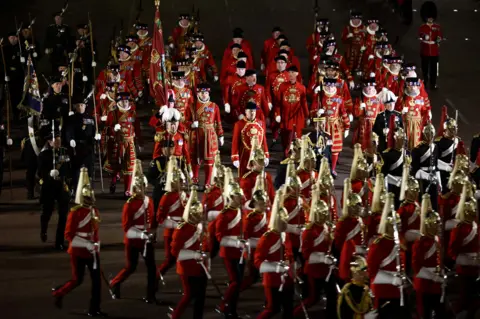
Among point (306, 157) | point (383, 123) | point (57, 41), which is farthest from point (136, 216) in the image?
point (57, 41)

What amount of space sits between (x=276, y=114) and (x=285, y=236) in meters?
8.08

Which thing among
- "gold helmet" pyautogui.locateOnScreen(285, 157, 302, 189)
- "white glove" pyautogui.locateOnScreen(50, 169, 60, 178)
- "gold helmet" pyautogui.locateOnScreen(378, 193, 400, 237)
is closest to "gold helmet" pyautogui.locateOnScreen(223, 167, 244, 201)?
"gold helmet" pyautogui.locateOnScreen(285, 157, 302, 189)

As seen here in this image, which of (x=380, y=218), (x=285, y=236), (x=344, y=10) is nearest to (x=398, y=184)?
(x=380, y=218)

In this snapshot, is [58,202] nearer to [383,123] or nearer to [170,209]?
[170,209]

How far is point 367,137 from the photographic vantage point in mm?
20406

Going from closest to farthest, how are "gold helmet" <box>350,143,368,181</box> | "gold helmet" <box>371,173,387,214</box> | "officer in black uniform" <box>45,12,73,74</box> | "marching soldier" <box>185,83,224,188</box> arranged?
"gold helmet" <box>371,173,387,214</box> < "gold helmet" <box>350,143,368,181</box> < "marching soldier" <box>185,83,224,188</box> < "officer in black uniform" <box>45,12,73,74</box>

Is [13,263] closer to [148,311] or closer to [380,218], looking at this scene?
[148,311]

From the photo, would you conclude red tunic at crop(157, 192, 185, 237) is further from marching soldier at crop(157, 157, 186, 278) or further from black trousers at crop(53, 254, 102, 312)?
black trousers at crop(53, 254, 102, 312)

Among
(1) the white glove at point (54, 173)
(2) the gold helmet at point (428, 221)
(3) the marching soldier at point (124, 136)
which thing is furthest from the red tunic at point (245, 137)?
(2) the gold helmet at point (428, 221)

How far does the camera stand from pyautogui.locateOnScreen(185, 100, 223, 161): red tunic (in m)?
21.1

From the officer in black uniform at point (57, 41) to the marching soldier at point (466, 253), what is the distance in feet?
45.7

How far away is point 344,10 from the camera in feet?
108

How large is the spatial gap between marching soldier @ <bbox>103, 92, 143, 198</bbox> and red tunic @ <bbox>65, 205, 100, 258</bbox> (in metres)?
5.37

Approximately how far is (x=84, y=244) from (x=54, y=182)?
3.29 metres
